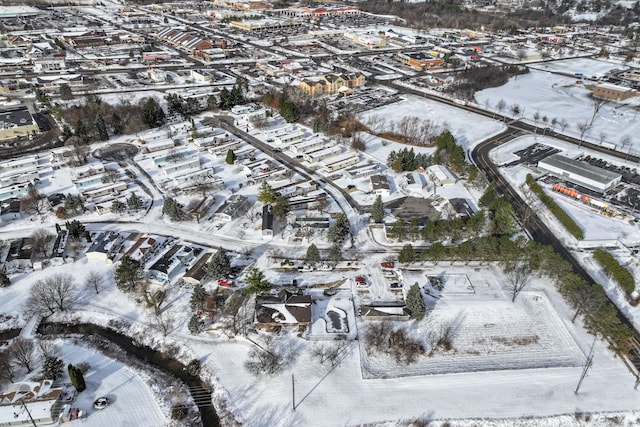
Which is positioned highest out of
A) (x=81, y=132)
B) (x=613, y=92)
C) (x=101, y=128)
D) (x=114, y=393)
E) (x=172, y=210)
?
(x=613, y=92)

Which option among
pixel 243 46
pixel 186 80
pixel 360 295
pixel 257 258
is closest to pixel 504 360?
pixel 360 295

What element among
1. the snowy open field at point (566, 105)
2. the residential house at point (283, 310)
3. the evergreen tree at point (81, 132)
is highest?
the snowy open field at point (566, 105)

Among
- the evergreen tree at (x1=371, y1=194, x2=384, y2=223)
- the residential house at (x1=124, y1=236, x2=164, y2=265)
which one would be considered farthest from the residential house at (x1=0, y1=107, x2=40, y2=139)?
the evergreen tree at (x1=371, y1=194, x2=384, y2=223)

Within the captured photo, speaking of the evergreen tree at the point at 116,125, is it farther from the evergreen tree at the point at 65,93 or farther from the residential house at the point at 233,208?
the residential house at the point at 233,208

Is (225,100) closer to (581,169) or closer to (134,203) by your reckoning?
(134,203)

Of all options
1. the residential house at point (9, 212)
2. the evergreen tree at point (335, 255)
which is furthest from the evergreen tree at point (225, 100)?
the evergreen tree at point (335, 255)

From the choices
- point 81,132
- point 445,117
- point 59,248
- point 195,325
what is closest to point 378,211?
point 195,325
